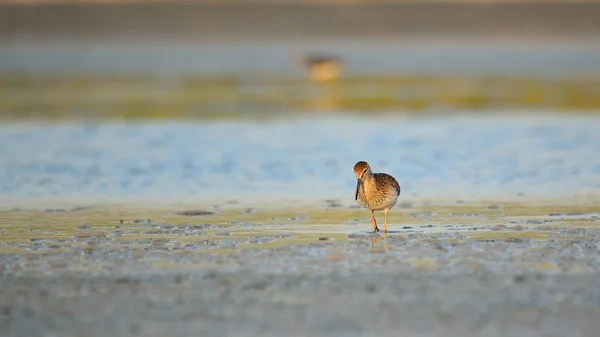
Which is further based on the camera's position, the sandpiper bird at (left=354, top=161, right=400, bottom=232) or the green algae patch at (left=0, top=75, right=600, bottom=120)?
the green algae patch at (left=0, top=75, right=600, bottom=120)

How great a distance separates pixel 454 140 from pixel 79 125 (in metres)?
6.34

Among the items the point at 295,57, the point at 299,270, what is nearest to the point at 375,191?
the point at 299,270

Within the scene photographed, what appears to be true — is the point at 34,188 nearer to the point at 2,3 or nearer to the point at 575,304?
the point at 575,304

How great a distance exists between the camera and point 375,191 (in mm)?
11273

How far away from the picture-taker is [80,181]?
47.7 ft

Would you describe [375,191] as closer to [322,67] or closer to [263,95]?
[263,95]

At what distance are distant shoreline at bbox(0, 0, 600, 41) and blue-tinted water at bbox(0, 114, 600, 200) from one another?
1348 inches

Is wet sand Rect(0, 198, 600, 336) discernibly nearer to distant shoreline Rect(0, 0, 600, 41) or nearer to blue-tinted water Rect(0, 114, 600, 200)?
blue-tinted water Rect(0, 114, 600, 200)

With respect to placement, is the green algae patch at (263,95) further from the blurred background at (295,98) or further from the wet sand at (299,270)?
the wet sand at (299,270)

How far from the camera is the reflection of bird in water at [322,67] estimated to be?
34.8 meters

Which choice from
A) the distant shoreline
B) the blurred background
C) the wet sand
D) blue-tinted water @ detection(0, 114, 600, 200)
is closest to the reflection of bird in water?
the blurred background

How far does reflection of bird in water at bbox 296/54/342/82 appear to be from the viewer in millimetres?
34844

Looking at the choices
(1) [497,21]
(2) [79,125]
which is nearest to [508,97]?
(2) [79,125]

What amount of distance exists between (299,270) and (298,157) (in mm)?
7415
